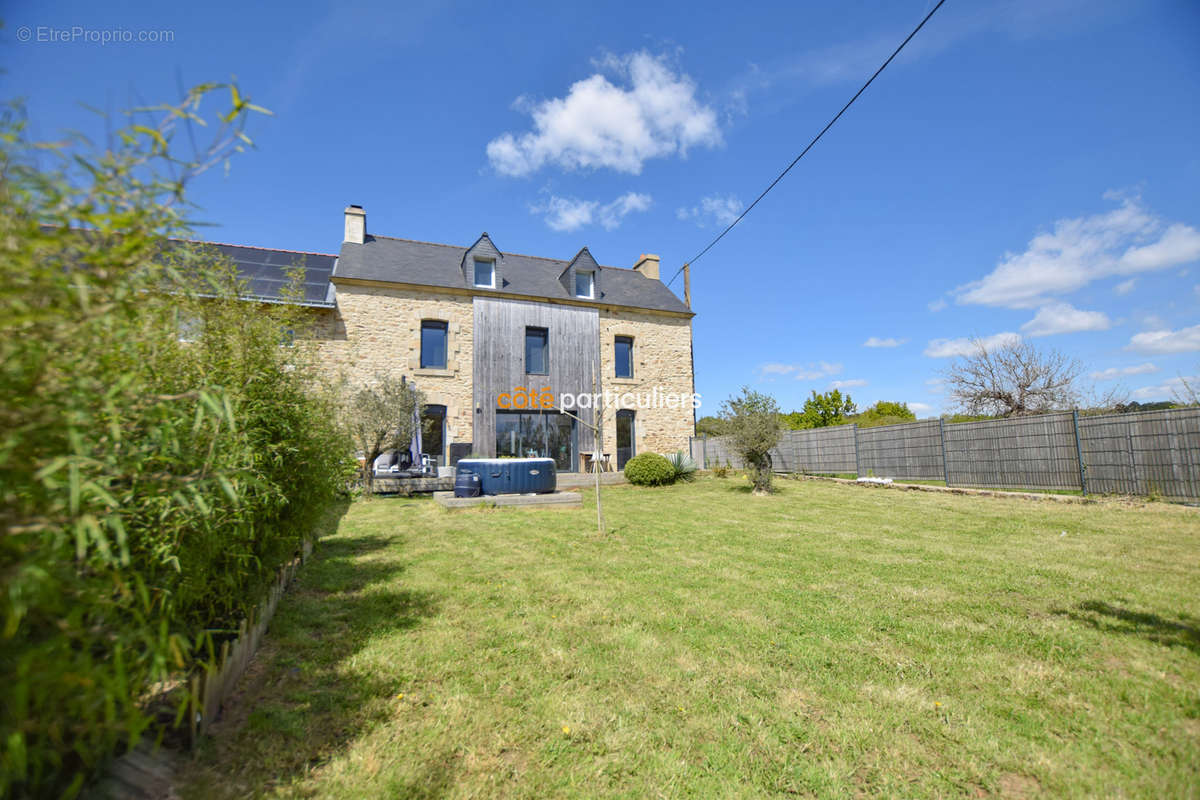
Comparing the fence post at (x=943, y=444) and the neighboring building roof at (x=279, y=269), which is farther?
the neighboring building roof at (x=279, y=269)

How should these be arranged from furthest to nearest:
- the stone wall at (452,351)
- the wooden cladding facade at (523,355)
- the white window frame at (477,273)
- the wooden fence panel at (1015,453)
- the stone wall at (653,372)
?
the stone wall at (653,372)
the white window frame at (477,273)
the wooden cladding facade at (523,355)
the stone wall at (452,351)
the wooden fence panel at (1015,453)

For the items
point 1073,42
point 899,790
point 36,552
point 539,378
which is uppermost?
point 1073,42

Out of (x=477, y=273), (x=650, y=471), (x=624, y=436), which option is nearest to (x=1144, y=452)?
(x=650, y=471)

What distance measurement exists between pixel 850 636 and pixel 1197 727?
1476 millimetres

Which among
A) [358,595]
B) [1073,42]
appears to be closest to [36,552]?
[358,595]

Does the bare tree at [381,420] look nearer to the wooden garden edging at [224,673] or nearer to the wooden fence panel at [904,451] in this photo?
the wooden garden edging at [224,673]

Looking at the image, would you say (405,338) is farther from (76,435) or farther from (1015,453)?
(1015,453)

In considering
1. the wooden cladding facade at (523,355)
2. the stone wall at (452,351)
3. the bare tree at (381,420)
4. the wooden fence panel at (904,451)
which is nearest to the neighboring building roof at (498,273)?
the stone wall at (452,351)

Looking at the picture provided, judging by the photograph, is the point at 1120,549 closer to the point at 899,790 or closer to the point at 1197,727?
the point at 1197,727

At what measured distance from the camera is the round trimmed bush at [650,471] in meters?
14.7

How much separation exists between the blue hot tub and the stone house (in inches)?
211

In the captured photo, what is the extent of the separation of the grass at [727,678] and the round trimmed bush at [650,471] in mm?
9218

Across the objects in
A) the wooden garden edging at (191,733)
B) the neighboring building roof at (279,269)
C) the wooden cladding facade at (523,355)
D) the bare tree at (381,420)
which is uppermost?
the neighboring building roof at (279,269)

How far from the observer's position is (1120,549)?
5523 millimetres
